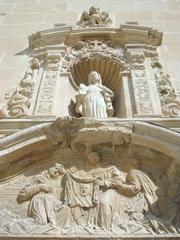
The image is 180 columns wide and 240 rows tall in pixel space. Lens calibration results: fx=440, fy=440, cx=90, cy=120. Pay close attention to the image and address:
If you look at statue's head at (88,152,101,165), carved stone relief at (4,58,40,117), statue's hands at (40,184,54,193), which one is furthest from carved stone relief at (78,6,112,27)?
statue's hands at (40,184,54,193)

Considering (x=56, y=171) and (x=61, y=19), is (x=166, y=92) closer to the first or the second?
(x=56, y=171)

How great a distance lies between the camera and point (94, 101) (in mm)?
5953

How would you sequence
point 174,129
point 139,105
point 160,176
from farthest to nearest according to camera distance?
point 139,105 → point 174,129 → point 160,176

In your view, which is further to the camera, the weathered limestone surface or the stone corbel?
the stone corbel

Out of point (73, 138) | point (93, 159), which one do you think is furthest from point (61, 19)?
point (93, 159)

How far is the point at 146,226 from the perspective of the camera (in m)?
4.40

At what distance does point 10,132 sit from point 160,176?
1.90 m

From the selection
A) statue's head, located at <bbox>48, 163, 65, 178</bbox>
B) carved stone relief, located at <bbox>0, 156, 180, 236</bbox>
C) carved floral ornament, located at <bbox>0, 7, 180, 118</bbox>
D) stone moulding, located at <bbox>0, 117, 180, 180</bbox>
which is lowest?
carved stone relief, located at <bbox>0, 156, 180, 236</bbox>

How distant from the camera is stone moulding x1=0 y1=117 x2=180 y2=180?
16.5 feet

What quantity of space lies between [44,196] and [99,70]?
3226 millimetres

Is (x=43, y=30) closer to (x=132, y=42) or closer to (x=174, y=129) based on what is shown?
(x=132, y=42)

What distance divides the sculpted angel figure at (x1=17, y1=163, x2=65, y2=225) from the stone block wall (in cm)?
232

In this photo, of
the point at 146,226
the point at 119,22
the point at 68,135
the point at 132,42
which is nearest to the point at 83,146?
the point at 68,135

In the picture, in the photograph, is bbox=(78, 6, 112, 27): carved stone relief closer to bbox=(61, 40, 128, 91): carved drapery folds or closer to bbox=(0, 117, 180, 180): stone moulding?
bbox=(61, 40, 128, 91): carved drapery folds
